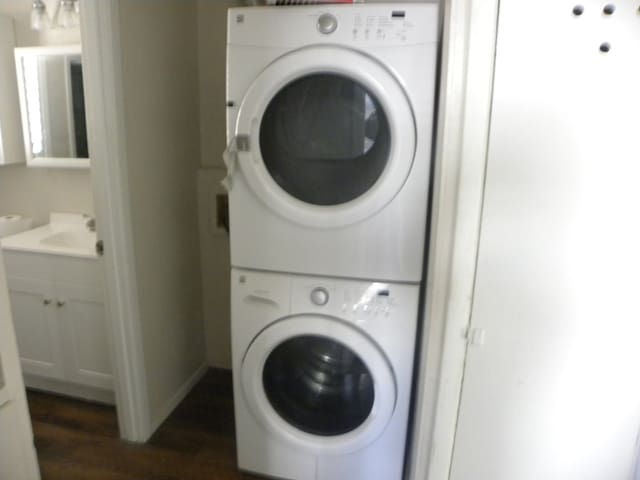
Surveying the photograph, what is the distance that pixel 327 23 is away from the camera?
1192 millimetres

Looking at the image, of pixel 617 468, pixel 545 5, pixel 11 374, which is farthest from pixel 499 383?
pixel 11 374

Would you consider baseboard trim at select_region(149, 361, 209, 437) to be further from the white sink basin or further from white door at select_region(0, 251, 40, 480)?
white door at select_region(0, 251, 40, 480)

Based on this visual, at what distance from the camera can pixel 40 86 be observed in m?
2.04

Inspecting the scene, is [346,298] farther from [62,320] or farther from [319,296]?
[62,320]

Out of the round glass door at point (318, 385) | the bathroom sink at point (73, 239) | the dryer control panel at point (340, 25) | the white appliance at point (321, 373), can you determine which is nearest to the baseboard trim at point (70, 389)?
the bathroom sink at point (73, 239)

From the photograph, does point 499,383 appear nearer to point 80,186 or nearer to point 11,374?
point 11,374

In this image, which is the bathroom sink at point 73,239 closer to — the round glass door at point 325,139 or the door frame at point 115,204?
the door frame at point 115,204

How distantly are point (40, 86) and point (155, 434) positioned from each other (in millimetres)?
1663

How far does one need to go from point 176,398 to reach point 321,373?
0.91 metres

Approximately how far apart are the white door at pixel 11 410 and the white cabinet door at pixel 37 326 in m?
1.19

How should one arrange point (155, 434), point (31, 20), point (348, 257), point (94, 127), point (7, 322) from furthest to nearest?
point (31, 20) → point (155, 434) → point (94, 127) → point (348, 257) → point (7, 322)

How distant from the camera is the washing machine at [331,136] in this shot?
119 centimetres

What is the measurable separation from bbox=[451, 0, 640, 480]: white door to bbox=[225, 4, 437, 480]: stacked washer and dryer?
29 centimetres


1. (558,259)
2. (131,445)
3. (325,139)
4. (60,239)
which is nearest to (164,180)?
(60,239)
